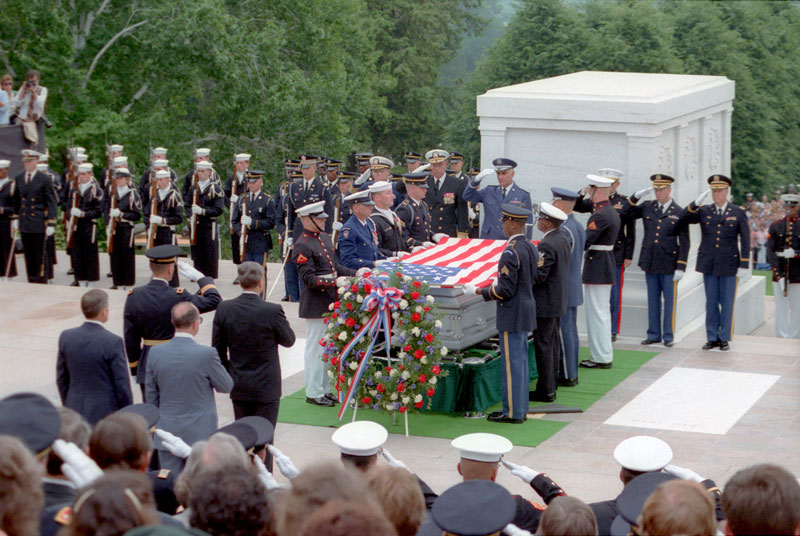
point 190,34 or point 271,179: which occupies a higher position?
point 190,34

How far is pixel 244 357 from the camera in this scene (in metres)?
6.74

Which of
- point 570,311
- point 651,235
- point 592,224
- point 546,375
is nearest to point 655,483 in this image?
point 546,375

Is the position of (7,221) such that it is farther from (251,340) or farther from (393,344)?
(251,340)

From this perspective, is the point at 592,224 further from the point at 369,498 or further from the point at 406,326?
the point at 369,498

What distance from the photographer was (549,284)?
8.52 meters

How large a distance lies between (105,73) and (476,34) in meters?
23.4

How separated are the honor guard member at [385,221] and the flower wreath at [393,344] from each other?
4.32 ft

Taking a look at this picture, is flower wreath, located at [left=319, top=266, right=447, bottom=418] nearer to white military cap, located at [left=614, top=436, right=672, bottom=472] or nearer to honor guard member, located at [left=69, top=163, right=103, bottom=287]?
white military cap, located at [left=614, top=436, right=672, bottom=472]

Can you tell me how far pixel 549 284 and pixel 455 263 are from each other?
1.03 metres

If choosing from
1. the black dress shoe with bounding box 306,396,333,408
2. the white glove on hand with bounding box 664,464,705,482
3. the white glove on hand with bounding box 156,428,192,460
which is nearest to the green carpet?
the black dress shoe with bounding box 306,396,333,408

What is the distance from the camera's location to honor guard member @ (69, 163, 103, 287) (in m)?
13.7

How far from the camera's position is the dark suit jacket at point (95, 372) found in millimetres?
6059

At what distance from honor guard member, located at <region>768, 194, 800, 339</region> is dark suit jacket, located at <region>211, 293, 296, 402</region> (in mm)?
6374

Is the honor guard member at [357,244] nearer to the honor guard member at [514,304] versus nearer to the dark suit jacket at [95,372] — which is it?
the honor guard member at [514,304]
